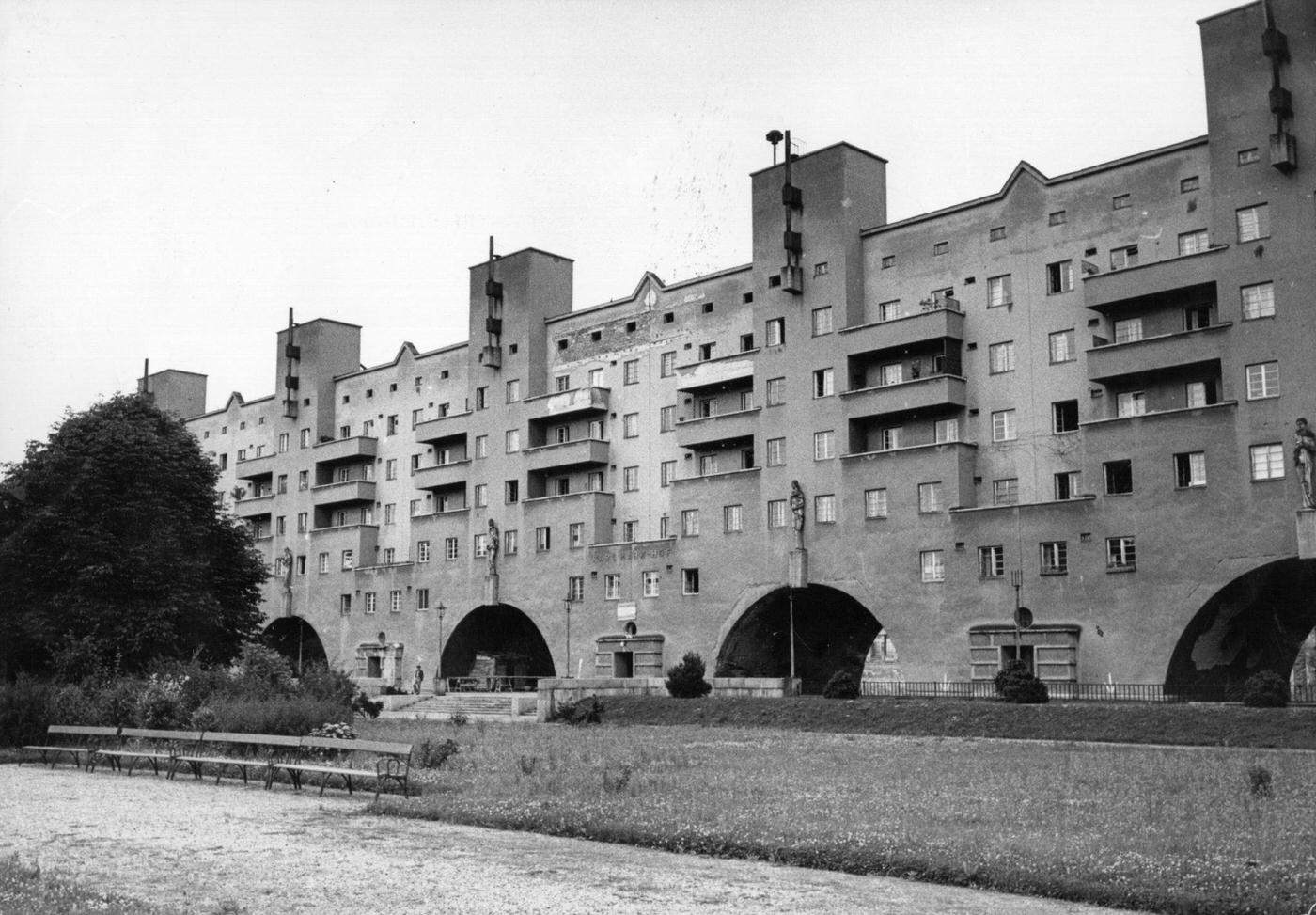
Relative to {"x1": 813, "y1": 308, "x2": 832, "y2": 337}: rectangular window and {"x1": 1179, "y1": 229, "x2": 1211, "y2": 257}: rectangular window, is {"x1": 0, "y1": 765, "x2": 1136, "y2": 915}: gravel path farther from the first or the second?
{"x1": 813, "y1": 308, "x2": 832, "y2": 337}: rectangular window

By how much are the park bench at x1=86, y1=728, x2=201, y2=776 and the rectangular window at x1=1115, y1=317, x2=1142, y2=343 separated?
38.3m

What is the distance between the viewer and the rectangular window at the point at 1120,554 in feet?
168

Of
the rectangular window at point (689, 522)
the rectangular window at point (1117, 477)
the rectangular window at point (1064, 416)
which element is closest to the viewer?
the rectangular window at point (1117, 477)

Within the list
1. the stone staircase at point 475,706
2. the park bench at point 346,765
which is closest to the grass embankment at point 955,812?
the park bench at point 346,765

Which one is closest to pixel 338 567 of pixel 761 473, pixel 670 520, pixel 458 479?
pixel 458 479

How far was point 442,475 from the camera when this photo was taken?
82.5m

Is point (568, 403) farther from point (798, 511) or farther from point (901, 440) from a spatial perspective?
point (901, 440)

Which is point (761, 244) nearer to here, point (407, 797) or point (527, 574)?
point (527, 574)

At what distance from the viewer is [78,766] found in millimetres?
31016

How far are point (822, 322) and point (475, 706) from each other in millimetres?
24391

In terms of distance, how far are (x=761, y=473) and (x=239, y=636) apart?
24.2m

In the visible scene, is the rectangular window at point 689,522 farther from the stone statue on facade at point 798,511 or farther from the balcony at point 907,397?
the balcony at point 907,397

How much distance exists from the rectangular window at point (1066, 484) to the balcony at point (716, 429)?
48.8 feet

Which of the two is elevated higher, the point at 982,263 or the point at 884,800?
the point at 982,263
